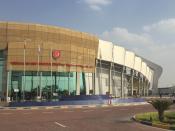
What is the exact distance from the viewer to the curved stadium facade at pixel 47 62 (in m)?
68.2

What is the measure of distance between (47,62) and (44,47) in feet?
9.50

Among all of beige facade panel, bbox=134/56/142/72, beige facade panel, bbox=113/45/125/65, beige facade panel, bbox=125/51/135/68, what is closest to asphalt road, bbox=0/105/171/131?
beige facade panel, bbox=113/45/125/65

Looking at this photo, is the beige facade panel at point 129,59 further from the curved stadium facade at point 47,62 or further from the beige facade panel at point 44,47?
the beige facade panel at point 44,47

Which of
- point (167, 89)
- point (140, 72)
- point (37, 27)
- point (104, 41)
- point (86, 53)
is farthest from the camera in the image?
point (167, 89)

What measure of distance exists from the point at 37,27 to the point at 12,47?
7.47 metres

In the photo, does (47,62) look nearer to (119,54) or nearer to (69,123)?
(119,54)

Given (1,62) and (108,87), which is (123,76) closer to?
(108,87)

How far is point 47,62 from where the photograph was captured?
69.7m

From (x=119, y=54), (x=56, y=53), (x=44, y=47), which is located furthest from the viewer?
(x=119, y=54)

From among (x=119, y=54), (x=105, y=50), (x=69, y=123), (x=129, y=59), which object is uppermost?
(x=105, y=50)

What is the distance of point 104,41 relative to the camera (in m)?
91.2

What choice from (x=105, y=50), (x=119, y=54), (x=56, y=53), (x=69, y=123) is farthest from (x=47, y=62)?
(x=69, y=123)

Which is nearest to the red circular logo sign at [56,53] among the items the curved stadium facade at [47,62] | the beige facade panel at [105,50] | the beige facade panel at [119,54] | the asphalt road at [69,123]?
the curved stadium facade at [47,62]

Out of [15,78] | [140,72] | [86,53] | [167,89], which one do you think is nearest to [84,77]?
[86,53]
